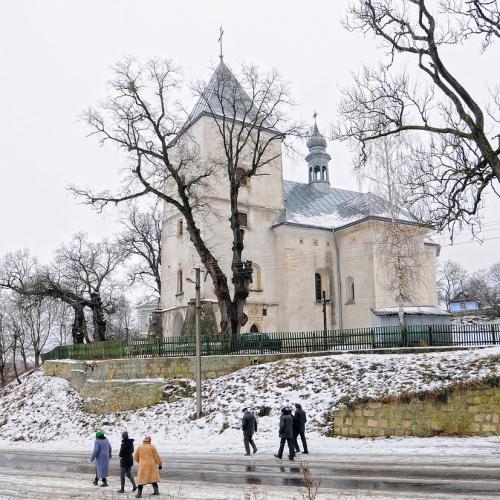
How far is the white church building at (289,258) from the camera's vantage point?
34938 mm

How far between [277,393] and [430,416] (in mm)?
5497

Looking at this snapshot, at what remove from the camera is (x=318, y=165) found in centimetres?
4575

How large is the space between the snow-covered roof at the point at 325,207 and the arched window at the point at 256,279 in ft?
10.1

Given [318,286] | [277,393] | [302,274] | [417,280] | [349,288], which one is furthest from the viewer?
[318,286]

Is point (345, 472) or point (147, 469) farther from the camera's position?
point (345, 472)

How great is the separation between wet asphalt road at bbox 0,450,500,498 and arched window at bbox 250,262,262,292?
19.5 m

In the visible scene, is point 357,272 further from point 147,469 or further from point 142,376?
point 147,469

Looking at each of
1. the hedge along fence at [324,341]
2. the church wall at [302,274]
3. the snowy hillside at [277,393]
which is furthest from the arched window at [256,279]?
the snowy hillside at [277,393]

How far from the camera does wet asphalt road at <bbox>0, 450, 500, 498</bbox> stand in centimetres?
986

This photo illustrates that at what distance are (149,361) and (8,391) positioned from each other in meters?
16.4

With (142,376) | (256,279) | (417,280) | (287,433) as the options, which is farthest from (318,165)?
(287,433)

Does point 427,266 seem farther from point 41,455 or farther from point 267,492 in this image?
point 267,492

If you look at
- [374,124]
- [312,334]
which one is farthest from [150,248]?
[374,124]

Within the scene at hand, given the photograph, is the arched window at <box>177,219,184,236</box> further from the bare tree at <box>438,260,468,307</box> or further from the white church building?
the bare tree at <box>438,260,468,307</box>
